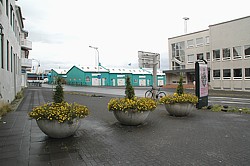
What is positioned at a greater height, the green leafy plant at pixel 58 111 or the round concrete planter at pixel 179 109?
the green leafy plant at pixel 58 111

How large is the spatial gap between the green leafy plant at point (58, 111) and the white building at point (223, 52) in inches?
1152

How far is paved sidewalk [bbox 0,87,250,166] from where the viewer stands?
3943 millimetres

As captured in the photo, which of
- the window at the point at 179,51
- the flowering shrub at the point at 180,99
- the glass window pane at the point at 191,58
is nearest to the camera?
the flowering shrub at the point at 180,99

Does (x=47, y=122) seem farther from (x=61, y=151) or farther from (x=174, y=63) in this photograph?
(x=174, y=63)

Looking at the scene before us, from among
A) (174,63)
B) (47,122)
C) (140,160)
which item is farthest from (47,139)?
(174,63)

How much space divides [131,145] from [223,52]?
31749 mm

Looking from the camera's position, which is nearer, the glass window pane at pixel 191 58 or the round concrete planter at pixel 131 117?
the round concrete planter at pixel 131 117

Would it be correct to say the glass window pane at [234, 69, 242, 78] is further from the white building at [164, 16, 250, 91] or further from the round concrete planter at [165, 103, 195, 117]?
the round concrete planter at [165, 103, 195, 117]

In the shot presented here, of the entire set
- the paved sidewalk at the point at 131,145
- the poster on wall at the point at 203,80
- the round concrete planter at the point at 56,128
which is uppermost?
the poster on wall at the point at 203,80

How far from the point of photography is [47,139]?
17.1 feet

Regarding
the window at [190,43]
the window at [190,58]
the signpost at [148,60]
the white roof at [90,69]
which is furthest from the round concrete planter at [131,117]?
the white roof at [90,69]

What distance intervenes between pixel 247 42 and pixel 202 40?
346 inches

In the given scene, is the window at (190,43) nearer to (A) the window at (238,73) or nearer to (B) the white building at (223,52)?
(B) the white building at (223,52)

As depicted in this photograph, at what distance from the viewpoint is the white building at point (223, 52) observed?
2920 cm
